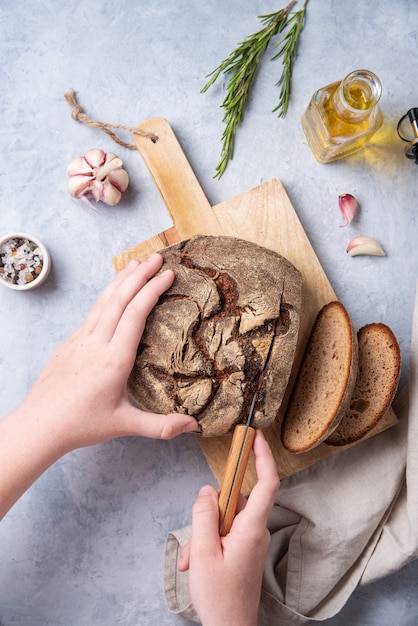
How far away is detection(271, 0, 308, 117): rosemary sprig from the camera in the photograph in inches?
90.9

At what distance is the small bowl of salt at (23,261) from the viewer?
2.20 metres

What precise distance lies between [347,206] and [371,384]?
2.48 ft

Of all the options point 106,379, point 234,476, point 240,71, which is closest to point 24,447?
point 106,379

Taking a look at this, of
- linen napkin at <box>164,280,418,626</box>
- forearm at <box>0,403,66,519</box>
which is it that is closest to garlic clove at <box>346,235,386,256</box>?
linen napkin at <box>164,280,418,626</box>

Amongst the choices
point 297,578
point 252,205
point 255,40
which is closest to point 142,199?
point 252,205

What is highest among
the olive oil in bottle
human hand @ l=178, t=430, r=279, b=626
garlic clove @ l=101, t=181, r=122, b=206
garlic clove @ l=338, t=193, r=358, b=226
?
garlic clove @ l=101, t=181, r=122, b=206

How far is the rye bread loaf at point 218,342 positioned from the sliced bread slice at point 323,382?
0.70 ft

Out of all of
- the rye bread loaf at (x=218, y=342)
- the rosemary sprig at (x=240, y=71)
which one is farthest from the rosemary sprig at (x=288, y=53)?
the rye bread loaf at (x=218, y=342)

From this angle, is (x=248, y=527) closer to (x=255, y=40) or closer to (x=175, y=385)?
(x=175, y=385)

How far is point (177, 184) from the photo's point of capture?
223cm

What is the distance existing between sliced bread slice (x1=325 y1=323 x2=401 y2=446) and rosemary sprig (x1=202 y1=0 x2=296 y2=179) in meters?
0.97

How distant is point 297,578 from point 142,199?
1.72m

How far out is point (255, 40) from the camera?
227cm

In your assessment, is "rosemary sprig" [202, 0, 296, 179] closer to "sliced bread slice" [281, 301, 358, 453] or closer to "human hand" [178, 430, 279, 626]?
"sliced bread slice" [281, 301, 358, 453]
